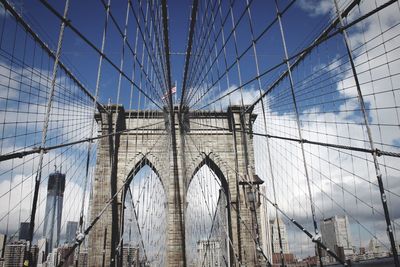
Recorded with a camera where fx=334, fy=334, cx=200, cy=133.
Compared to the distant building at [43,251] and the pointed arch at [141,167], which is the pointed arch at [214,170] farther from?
the distant building at [43,251]

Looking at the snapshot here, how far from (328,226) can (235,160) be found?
41166mm

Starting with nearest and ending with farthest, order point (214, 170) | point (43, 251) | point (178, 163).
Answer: point (178, 163) < point (214, 170) < point (43, 251)

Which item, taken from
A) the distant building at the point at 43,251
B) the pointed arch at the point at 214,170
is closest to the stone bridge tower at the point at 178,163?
the pointed arch at the point at 214,170

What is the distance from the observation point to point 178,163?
12.5m

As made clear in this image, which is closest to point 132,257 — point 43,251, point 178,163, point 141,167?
point 141,167

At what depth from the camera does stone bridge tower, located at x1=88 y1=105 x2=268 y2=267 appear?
11183 millimetres

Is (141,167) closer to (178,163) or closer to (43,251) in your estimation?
(178,163)

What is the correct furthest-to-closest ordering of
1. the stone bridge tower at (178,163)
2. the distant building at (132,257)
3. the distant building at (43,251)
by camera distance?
the distant building at (132,257), the stone bridge tower at (178,163), the distant building at (43,251)

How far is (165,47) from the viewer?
28.0ft

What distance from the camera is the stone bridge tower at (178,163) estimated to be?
11.2 metres

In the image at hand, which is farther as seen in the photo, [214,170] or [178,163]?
[214,170]

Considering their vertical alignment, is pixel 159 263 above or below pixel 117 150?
below

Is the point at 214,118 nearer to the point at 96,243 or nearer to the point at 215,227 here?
the point at 215,227

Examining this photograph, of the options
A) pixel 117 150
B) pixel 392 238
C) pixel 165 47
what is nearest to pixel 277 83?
pixel 165 47
